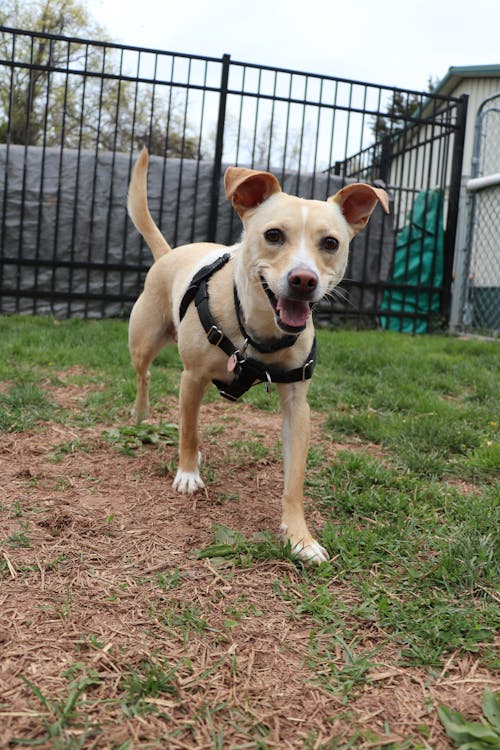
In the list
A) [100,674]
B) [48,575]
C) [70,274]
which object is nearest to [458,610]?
[100,674]

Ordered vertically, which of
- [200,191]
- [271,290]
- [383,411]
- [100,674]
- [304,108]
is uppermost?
[304,108]

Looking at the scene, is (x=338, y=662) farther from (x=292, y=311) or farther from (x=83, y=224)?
(x=83, y=224)

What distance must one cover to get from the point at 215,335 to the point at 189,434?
53 centimetres

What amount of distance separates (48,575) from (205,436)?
1.79 m

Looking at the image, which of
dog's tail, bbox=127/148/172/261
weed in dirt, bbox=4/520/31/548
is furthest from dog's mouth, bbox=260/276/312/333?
dog's tail, bbox=127/148/172/261

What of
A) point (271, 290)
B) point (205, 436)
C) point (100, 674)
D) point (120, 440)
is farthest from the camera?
point (205, 436)

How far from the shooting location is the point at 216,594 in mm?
1908

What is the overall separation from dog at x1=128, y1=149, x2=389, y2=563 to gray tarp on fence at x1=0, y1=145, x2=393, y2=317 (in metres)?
5.02

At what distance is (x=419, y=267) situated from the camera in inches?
335

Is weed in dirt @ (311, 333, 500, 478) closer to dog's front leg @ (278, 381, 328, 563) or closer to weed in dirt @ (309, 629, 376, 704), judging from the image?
dog's front leg @ (278, 381, 328, 563)

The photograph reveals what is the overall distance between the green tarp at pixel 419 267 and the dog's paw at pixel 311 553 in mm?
6695

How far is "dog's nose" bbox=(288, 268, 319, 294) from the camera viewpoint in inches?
85.4

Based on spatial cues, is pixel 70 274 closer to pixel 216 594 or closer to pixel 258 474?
pixel 258 474

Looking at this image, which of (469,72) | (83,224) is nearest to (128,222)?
(83,224)
